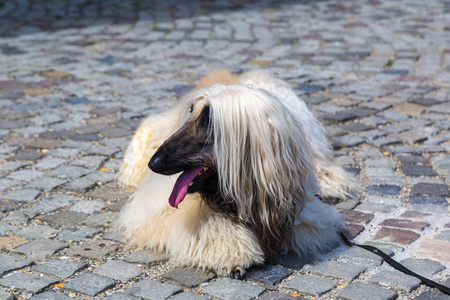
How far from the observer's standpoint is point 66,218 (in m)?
4.36

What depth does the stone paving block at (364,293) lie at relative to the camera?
3234 mm

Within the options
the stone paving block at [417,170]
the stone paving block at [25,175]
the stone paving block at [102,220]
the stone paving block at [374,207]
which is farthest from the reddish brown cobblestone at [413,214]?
the stone paving block at [25,175]

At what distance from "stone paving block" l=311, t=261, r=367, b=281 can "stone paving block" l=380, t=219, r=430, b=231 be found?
26.0 inches

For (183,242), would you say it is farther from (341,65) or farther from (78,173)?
(341,65)

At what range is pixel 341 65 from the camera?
838cm

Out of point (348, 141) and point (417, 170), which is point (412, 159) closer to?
point (417, 170)

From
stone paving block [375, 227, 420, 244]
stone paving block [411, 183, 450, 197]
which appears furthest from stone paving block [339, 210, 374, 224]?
stone paving block [411, 183, 450, 197]

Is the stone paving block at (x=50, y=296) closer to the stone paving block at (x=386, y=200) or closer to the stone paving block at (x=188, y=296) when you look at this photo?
the stone paving block at (x=188, y=296)

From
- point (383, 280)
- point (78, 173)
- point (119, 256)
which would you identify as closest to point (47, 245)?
point (119, 256)

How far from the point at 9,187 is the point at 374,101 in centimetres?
400

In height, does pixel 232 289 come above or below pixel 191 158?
below

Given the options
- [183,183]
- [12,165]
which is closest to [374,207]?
[183,183]

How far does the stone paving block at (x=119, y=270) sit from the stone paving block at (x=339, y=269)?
40.3 inches

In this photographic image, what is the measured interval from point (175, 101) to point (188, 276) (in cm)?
374
